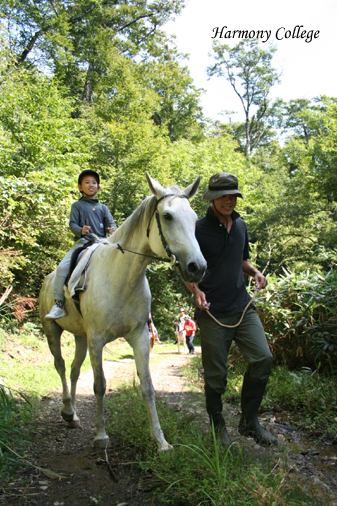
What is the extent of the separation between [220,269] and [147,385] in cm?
131

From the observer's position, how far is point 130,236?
11.8 feet

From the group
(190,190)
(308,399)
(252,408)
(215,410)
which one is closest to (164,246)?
(190,190)

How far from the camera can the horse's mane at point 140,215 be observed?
3223 mm

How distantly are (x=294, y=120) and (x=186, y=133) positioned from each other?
47.3ft

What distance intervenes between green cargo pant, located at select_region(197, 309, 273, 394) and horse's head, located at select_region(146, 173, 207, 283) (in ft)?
2.97

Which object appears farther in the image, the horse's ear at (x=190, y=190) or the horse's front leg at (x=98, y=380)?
the horse's front leg at (x=98, y=380)

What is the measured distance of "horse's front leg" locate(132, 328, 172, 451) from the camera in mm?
A: 3273

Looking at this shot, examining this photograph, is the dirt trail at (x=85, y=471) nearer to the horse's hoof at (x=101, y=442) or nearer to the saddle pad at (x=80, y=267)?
the horse's hoof at (x=101, y=442)

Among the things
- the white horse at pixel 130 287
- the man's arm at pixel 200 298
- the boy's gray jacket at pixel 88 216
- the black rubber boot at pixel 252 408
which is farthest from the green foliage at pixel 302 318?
the boy's gray jacket at pixel 88 216

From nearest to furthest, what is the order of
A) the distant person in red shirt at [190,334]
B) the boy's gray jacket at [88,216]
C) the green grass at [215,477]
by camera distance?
the green grass at [215,477], the boy's gray jacket at [88,216], the distant person in red shirt at [190,334]

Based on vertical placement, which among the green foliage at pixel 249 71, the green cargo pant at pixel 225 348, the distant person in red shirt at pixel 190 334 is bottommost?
the distant person in red shirt at pixel 190 334

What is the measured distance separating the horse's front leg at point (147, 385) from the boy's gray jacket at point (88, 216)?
1587 millimetres

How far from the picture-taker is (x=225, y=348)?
347 centimetres

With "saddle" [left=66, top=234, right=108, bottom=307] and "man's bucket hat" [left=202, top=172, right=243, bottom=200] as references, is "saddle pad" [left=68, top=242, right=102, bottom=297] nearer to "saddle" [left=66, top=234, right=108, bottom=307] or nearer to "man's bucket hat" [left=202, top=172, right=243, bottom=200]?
"saddle" [left=66, top=234, right=108, bottom=307]
